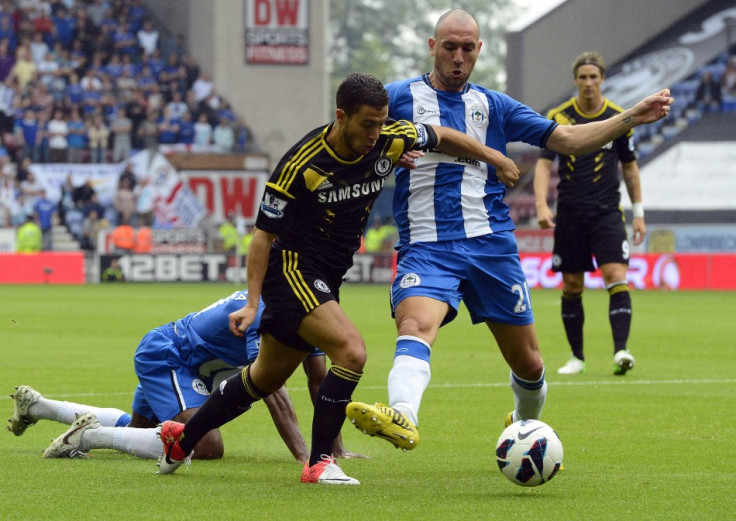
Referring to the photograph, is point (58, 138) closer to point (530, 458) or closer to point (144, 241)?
point (144, 241)

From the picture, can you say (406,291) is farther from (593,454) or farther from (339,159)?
(593,454)

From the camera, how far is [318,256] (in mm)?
5660

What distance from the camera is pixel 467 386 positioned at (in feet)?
34.3

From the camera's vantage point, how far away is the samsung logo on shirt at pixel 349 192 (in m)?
5.61

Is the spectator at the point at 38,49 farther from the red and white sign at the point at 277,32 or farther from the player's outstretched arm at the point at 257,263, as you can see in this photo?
the player's outstretched arm at the point at 257,263

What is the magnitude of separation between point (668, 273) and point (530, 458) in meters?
22.5

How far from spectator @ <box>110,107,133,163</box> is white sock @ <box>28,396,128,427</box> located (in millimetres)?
26132

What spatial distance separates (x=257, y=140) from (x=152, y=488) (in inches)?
1269

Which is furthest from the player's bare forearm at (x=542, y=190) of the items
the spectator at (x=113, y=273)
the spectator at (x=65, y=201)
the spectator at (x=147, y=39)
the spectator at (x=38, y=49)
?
the spectator at (x=147, y=39)

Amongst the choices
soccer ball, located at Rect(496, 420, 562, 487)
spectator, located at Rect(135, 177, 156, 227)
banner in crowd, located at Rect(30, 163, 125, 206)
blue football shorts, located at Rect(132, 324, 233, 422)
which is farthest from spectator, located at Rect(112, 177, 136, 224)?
soccer ball, located at Rect(496, 420, 562, 487)

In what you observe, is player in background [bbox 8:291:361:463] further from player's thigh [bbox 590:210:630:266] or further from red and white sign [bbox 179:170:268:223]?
red and white sign [bbox 179:170:268:223]

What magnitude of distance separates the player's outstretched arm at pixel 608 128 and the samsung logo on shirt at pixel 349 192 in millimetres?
1006

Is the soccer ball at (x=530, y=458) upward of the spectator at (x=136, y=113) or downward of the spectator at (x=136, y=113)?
downward

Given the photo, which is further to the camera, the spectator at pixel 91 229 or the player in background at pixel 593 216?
the spectator at pixel 91 229
